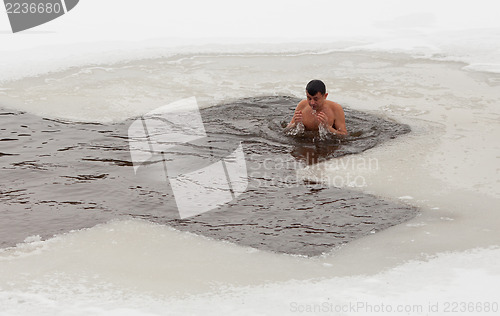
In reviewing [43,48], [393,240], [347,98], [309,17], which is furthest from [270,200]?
[309,17]

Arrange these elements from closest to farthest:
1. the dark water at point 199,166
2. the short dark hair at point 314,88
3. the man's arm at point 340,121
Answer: the dark water at point 199,166
the short dark hair at point 314,88
the man's arm at point 340,121

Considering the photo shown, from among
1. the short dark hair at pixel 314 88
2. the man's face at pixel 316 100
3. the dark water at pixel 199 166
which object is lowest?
the dark water at pixel 199 166

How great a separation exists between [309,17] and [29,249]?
8.53 metres

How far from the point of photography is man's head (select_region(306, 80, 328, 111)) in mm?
6184

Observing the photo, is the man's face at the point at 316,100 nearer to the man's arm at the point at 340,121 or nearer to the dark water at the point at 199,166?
the man's arm at the point at 340,121

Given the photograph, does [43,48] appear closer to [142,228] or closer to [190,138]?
[190,138]

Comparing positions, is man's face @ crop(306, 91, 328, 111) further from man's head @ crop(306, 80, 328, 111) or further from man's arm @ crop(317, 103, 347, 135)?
man's arm @ crop(317, 103, 347, 135)

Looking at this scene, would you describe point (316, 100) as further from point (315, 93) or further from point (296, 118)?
point (296, 118)

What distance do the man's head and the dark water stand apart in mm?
365

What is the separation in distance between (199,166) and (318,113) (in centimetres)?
136

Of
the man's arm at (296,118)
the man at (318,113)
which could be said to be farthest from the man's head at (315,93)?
the man's arm at (296,118)

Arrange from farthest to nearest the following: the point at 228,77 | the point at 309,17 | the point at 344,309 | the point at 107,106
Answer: the point at 309,17 < the point at 228,77 < the point at 107,106 < the point at 344,309

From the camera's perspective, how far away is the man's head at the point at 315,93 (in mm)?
6184

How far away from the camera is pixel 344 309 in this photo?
3.50 meters
